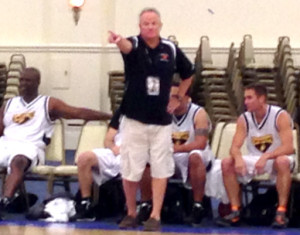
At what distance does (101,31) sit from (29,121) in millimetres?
4299

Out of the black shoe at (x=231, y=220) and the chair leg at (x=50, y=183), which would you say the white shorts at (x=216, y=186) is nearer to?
the black shoe at (x=231, y=220)

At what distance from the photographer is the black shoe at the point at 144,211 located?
7.50 m

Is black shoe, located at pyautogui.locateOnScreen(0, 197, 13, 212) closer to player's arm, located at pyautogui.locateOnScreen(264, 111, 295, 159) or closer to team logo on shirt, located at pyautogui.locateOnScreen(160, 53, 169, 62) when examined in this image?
team logo on shirt, located at pyautogui.locateOnScreen(160, 53, 169, 62)

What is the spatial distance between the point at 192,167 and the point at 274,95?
391cm

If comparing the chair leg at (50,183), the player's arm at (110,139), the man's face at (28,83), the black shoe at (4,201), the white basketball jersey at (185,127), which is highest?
the man's face at (28,83)

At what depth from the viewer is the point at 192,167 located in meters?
7.55

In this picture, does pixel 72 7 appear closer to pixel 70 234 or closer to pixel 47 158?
pixel 47 158

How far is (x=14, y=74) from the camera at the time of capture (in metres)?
12.0

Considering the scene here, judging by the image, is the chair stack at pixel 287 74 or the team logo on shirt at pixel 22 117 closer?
the team logo on shirt at pixel 22 117

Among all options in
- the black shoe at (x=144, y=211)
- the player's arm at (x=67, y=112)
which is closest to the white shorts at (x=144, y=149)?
the black shoe at (x=144, y=211)

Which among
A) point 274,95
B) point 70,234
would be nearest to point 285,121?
point 70,234

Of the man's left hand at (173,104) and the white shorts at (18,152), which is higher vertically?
the man's left hand at (173,104)

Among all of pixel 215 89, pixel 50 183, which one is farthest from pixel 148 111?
pixel 215 89

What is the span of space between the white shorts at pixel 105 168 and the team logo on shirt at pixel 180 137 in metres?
0.46
